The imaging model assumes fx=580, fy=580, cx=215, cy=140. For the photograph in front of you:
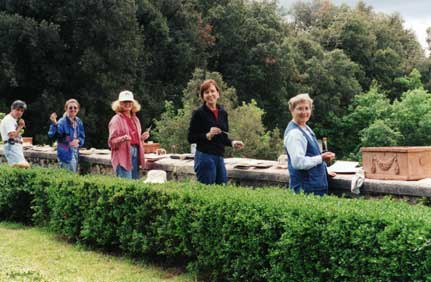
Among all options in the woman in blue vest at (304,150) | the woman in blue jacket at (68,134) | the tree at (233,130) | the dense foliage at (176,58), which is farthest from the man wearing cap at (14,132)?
the dense foliage at (176,58)

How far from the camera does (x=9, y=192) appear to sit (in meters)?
7.40

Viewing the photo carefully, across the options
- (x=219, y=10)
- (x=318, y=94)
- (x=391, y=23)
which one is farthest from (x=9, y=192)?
(x=391, y=23)

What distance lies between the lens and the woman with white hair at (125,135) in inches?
261

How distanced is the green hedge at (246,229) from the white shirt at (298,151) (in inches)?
10.2

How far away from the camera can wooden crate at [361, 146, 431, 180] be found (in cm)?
479

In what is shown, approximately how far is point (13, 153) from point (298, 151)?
5.12 meters

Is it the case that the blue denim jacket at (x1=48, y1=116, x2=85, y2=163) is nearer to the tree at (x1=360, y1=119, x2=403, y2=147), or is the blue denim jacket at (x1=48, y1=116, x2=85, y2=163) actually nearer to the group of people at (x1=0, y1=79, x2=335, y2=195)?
the group of people at (x1=0, y1=79, x2=335, y2=195)

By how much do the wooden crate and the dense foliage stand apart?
14658mm

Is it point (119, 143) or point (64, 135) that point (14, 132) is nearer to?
point (64, 135)

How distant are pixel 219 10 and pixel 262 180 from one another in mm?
25928

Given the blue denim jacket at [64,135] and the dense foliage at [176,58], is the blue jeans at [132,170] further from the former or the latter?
the dense foliage at [176,58]

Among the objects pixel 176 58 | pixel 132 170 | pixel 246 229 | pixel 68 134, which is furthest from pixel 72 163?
pixel 176 58

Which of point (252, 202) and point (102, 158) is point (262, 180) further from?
point (102, 158)

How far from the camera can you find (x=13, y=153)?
8.31 metres
